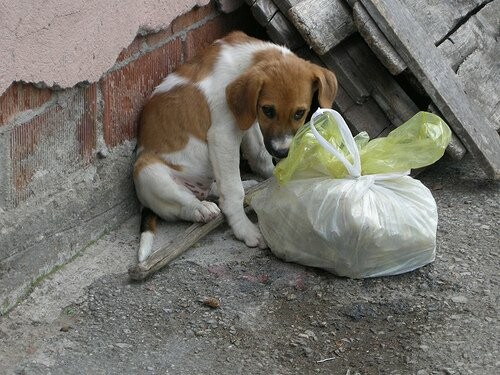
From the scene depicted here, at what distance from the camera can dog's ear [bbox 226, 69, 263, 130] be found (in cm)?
430

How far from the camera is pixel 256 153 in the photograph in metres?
5.00

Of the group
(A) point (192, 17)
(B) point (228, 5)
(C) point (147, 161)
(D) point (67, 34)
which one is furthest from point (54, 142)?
(B) point (228, 5)

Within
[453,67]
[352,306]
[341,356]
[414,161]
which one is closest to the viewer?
[341,356]

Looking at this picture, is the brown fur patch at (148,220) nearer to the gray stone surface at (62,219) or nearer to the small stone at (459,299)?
the gray stone surface at (62,219)

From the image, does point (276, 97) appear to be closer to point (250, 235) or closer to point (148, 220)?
point (250, 235)

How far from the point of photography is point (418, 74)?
4.81 m

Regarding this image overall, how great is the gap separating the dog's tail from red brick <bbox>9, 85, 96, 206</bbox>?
443 millimetres

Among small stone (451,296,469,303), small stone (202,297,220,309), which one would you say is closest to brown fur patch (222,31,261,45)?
small stone (202,297,220,309)

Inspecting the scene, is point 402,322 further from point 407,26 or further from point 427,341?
point 407,26

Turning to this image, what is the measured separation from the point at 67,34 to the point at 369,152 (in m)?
1.48

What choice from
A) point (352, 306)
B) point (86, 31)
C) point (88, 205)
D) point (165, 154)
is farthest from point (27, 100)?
point (352, 306)

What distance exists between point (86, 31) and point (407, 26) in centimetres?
179

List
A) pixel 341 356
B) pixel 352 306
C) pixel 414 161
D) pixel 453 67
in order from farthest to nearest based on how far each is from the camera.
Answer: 1. pixel 453 67
2. pixel 414 161
3. pixel 352 306
4. pixel 341 356

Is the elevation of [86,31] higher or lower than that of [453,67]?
higher
